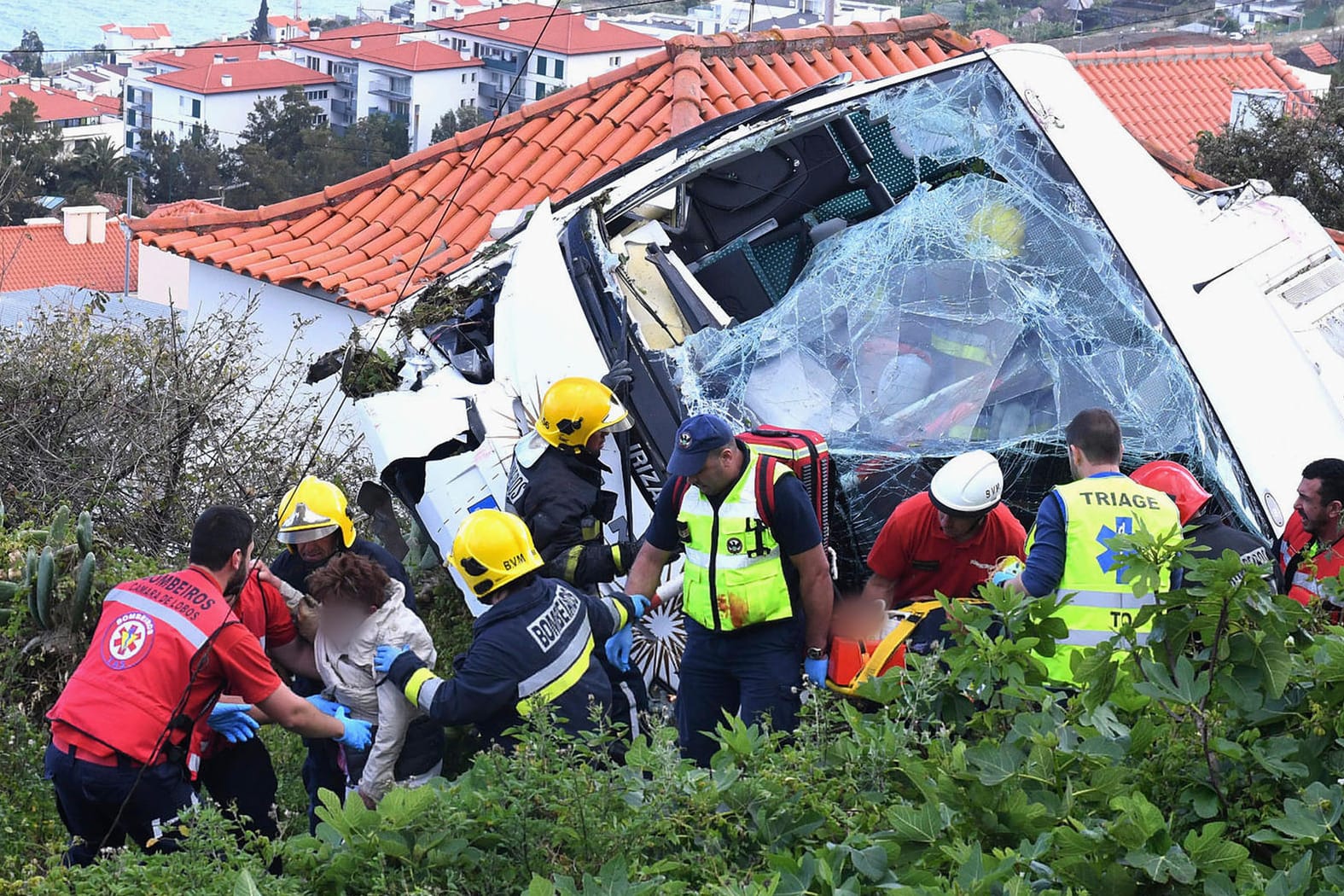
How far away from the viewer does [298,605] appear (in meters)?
4.53

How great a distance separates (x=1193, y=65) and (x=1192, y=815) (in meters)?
22.0

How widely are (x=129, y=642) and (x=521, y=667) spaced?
3.55 feet

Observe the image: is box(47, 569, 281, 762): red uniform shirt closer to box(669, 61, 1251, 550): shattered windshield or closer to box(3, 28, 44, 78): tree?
box(669, 61, 1251, 550): shattered windshield

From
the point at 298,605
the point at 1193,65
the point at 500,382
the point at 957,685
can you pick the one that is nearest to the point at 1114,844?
the point at 957,685

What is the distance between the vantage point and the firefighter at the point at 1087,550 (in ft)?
13.1

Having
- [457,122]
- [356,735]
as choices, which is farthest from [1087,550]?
[457,122]

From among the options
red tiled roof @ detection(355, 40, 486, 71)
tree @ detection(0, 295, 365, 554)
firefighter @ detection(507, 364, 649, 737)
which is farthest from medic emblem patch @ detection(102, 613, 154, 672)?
red tiled roof @ detection(355, 40, 486, 71)

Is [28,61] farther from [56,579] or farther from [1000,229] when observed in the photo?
[1000,229]

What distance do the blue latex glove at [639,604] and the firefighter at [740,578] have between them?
14 cm

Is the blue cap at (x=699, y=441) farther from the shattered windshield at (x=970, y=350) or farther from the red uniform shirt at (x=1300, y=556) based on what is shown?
the red uniform shirt at (x=1300, y=556)

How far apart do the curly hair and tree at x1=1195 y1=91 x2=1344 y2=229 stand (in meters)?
12.7

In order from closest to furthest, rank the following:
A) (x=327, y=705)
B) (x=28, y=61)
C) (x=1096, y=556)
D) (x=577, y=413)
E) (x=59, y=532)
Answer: (x=1096, y=556) < (x=327, y=705) < (x=577, y=413) < (x=59, y=532) < (x=28, y=61)

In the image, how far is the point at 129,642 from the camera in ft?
12.3

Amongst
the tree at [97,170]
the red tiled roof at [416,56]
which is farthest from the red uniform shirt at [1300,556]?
the red tiled roof at [416,56]
